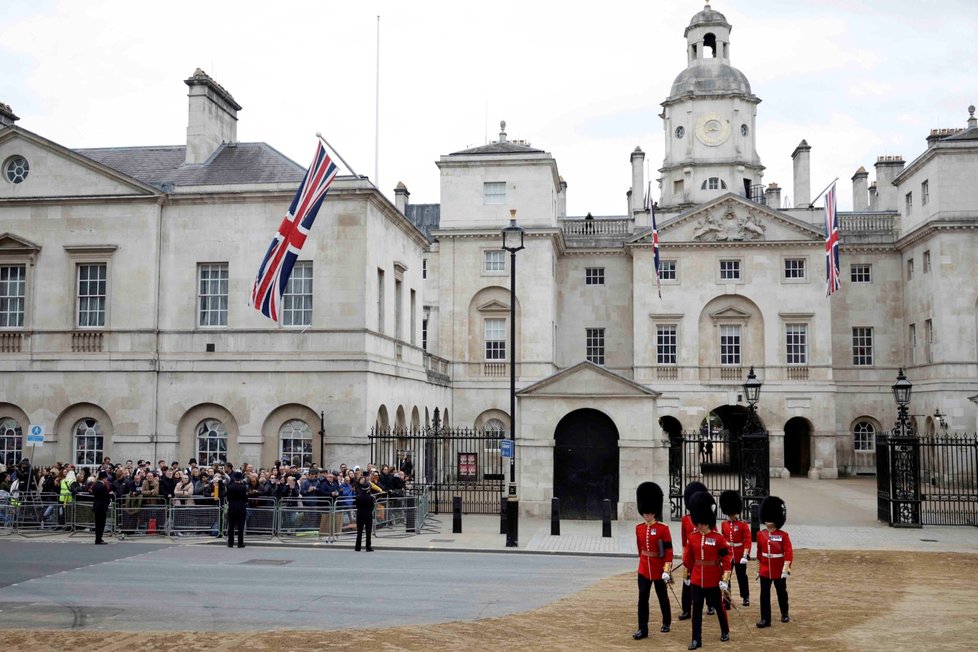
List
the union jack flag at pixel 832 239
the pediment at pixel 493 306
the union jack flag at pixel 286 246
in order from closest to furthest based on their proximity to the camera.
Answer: the union jack flag at pixel 286 246, the union jack flag at pixel 832 239, the pediment at pixel 493 306

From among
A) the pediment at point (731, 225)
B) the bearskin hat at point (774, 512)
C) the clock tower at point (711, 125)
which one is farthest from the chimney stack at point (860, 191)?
the bearskin hat at point (774, 512)

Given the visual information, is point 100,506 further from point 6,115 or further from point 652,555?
point 6,115

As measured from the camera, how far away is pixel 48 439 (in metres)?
29.8

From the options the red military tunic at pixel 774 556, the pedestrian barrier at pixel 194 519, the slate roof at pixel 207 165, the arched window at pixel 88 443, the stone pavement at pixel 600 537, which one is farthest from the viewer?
the slate roof at pixel 207 165

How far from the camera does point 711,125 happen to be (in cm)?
6128

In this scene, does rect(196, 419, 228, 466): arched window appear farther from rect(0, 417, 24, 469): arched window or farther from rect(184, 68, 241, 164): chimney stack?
rect(184, 68, 241, 164): chimney stack

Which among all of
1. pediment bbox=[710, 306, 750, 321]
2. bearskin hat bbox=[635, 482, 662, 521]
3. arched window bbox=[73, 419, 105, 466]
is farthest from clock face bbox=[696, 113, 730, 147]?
bearskin hat bbox=[635, 482, 662, 521]

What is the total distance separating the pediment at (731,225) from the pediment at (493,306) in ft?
26.1

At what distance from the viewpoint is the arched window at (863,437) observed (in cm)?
5162

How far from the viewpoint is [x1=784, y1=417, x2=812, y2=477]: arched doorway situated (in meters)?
51.4

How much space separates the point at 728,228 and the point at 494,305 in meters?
12.8

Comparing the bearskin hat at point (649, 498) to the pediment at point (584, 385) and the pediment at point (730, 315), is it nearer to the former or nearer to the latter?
the pediment at point (584, 385)

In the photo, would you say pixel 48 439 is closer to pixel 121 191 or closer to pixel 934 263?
pixel 121 191

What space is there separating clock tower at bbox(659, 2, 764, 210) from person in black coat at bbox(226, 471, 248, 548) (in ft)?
144
